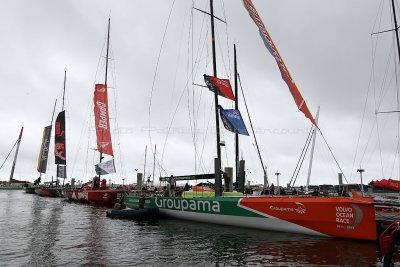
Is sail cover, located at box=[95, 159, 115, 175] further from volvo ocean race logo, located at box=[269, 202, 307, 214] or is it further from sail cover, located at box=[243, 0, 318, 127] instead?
sail cover, located at box=[243, 0, 318, 127]

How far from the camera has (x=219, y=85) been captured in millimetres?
20812

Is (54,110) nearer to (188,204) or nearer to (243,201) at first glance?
(188,204)

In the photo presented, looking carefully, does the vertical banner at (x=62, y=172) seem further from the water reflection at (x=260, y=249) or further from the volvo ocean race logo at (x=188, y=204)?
the water reflection at (x=260, y=249)

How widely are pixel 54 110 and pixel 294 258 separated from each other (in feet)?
216

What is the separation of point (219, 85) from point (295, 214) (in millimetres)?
8532

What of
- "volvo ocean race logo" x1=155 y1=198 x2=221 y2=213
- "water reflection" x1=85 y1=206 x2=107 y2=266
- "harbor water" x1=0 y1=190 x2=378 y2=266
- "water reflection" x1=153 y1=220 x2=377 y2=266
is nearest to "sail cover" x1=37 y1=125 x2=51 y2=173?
"water reflection" x1=85 y1=206 x2=107 y2=266

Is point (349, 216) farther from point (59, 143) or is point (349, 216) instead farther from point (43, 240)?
point (59, 143)

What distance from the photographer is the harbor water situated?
11.8 metres

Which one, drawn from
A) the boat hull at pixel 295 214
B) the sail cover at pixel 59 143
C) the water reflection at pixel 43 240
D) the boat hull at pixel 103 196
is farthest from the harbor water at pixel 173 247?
the sail cover at pixel 59 143

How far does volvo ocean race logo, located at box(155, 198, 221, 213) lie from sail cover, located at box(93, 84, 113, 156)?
51.6 ft

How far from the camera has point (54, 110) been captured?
69438 mm

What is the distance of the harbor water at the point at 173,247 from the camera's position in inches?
465

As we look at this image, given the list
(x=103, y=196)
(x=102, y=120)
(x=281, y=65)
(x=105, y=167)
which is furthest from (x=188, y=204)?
(x=102, y=120)

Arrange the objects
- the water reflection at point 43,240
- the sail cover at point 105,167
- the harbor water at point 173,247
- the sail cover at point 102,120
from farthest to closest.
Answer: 1. the sail cover at point 102,120
2. the sail cover at point 105,167
3. the water reflection at point 43,240
4. the harbor water at point 173,247
